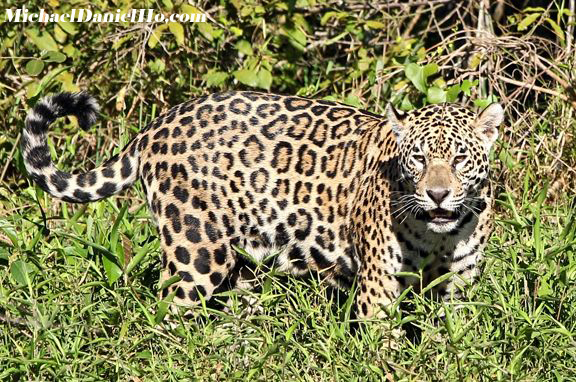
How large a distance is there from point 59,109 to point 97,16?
2.13 meters

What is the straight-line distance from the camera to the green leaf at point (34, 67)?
783cm

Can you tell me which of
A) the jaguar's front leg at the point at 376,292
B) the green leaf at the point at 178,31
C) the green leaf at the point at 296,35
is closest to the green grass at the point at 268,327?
the jaguar's front leg at the point at 376,292

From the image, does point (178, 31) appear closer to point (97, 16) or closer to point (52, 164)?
point (97, 16)

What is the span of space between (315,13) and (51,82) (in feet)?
7.03

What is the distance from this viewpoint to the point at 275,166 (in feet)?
21.1

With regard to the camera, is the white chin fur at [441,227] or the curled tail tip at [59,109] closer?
the white chin fur at [441,227]

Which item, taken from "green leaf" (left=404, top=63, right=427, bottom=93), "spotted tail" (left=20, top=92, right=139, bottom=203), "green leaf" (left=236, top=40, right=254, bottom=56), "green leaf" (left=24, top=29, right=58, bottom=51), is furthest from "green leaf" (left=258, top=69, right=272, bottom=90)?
"spotted tail" (left=20, top=92, right=139, bottom=203)

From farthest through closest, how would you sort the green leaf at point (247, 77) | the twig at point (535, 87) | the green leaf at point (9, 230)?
the green leaf at point (247, 77), the twig at point (535, 87), the green leaf at point (9, 230)

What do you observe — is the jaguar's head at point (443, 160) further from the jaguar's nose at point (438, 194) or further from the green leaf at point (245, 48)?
the green leaf at point (245, 48)

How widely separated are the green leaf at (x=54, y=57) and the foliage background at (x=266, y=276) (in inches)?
0.8

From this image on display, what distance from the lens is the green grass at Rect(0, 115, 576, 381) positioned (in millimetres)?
5125

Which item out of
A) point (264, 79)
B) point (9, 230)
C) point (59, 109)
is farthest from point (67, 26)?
point (9, 230)

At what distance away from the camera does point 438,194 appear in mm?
5539

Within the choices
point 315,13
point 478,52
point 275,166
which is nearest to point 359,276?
point 275,166
